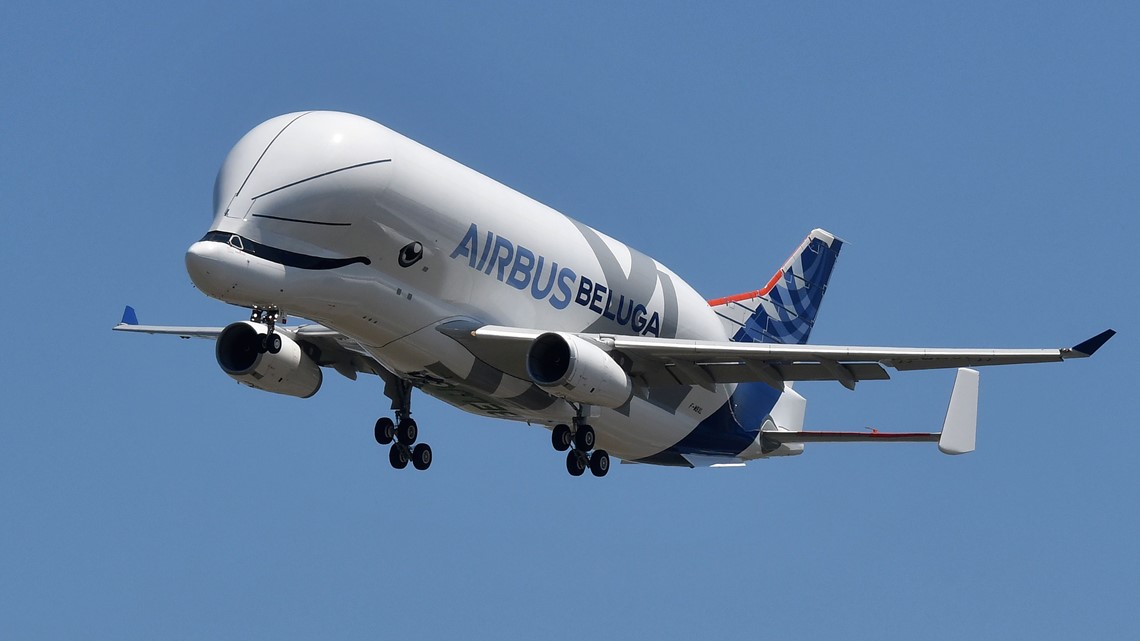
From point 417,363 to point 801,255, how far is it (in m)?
15.8

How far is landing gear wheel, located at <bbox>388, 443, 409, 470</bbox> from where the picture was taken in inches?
1569

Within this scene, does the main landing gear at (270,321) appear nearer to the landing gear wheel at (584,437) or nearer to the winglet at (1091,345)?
the landing gear wheel at (584,437)

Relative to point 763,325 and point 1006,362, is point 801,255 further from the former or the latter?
point 1006,362

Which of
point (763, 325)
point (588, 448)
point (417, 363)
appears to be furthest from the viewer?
point (763, 325)

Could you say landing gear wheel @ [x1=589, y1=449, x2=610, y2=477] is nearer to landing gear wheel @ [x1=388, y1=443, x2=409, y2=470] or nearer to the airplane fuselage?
the airplane fuselage

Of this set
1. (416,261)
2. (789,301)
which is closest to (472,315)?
(416,261)

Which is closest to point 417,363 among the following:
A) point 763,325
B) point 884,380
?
point 884,380

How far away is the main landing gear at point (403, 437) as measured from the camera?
39.8m

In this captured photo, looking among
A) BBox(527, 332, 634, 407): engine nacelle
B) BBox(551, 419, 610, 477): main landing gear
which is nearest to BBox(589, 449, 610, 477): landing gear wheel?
BBox(551, 419, 610, 477): main landing gear

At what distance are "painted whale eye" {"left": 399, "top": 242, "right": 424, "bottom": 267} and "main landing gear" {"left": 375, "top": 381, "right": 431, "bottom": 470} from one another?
588 cm

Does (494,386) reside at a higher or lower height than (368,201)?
lower

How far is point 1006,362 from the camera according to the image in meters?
34.6

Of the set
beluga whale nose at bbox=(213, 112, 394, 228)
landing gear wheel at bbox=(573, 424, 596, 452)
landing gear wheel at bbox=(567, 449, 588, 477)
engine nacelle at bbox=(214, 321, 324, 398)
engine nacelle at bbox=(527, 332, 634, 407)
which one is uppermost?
beluga whale nose at bbox=(213, 112, 394, 228)

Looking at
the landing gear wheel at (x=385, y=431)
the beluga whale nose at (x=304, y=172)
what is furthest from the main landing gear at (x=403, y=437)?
the beluga whale nose at (x=304, y=172)
